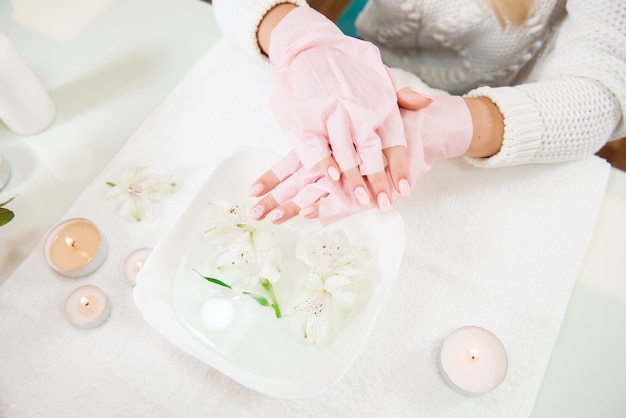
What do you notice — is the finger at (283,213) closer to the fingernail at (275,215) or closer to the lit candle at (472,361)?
the fingernail at (275,215)

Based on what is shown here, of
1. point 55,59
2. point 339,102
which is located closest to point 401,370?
point 339,102

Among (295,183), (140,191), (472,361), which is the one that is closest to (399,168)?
(295,183)

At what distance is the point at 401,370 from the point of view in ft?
1.65

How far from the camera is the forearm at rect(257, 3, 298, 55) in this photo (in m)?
0.62

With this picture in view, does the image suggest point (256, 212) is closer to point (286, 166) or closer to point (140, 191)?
point (286, 166)

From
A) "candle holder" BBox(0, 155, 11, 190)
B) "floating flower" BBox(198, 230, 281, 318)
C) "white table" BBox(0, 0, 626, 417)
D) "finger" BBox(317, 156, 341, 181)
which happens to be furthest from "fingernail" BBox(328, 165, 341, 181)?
"candle holder" BBox(0, 155, 11, 190)

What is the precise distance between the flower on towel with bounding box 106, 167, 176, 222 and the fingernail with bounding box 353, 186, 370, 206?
0.25 metres

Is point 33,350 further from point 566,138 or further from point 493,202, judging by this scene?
point 566,138

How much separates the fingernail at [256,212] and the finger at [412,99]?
21 centimetres

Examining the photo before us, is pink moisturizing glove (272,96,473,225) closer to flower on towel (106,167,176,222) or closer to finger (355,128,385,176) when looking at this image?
finger (355,128,385,176)

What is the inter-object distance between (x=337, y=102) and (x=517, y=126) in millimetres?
233

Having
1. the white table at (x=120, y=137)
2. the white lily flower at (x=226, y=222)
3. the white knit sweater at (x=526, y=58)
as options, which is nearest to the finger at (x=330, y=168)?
the white lily flower at (x=226, y=222)

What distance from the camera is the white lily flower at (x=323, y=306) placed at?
46 cm

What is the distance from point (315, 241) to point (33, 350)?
35cm
